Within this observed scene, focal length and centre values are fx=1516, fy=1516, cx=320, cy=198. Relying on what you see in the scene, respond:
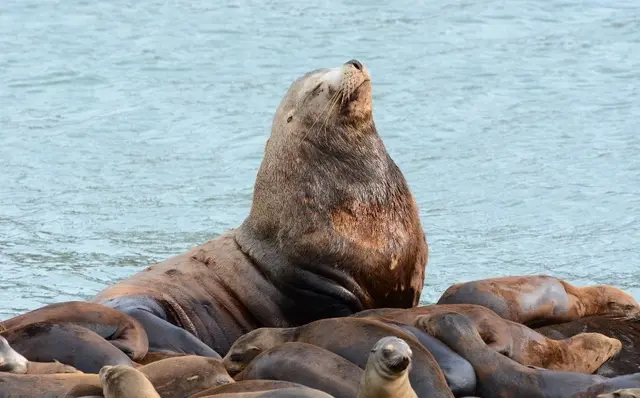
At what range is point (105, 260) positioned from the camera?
10.5m

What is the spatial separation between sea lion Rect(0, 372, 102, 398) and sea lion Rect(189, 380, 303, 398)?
0.34 metres

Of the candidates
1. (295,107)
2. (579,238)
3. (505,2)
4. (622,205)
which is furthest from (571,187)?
(505,2)

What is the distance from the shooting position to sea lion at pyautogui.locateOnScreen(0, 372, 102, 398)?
4648 millimetres

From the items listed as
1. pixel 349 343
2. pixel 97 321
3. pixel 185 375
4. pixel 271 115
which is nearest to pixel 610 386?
pixel 349 343

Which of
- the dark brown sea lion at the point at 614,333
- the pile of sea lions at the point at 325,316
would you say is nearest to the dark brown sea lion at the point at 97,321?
the pile of sea lions at the point at 325,316

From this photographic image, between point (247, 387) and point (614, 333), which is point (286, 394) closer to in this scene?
point (247, 387)

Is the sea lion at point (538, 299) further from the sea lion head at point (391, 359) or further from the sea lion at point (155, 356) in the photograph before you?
the sea lion head at point (391, 359)

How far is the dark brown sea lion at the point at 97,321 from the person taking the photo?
587cm

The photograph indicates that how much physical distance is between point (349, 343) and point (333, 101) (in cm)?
250

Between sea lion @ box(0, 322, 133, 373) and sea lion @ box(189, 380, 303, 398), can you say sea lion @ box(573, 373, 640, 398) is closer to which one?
sea lion @ box(189, 380, 303, 398)

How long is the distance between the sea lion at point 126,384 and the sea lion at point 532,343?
4.77 ft

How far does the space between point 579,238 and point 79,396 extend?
272 inches

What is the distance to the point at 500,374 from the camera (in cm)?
520

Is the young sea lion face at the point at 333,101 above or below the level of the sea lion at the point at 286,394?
above
